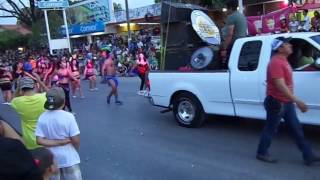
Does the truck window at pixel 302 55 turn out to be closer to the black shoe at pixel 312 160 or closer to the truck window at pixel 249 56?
the truck window at pixel 249 56

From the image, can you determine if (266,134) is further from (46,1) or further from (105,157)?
(46,1)

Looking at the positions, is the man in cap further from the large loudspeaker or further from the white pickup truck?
the large loudspeaker

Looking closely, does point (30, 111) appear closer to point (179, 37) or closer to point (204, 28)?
point (204, 28)

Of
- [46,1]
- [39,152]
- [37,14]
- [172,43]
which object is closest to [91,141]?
[172,43]

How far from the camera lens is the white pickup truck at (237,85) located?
22.8 feet

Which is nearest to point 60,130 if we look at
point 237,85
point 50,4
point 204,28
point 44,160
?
point 44,160

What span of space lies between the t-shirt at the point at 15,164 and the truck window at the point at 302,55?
560 cm

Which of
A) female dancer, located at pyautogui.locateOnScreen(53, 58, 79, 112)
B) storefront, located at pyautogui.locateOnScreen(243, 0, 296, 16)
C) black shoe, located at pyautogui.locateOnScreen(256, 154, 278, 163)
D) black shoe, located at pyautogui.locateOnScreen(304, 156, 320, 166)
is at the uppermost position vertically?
storefront, located at pyautogui.locateOnScreen(243, 0, 296, 16)

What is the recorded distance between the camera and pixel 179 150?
7.45m

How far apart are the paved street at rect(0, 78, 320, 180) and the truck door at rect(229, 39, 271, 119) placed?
492 mm

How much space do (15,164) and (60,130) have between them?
2.43 m

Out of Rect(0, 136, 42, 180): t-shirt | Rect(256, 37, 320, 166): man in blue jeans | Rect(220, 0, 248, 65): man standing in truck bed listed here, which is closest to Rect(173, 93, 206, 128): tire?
Rect(220, 0, 248, 65): man standing in truck bed

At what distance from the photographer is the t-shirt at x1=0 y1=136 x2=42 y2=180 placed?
6.48 ft

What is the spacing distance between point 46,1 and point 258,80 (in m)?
27.9
